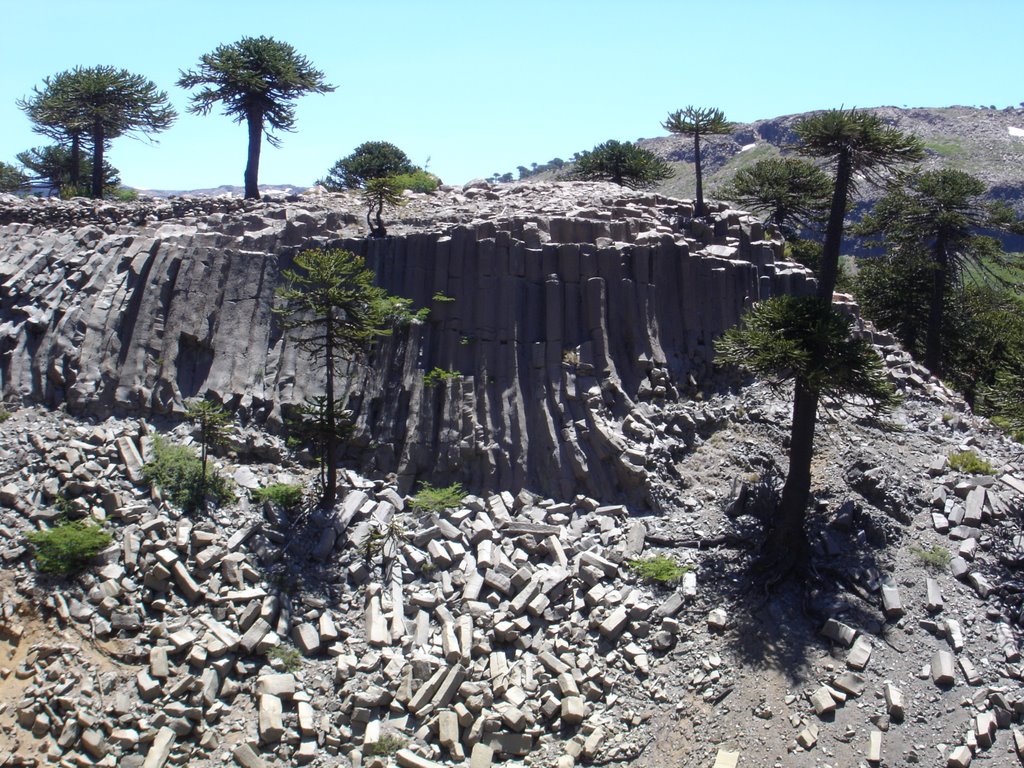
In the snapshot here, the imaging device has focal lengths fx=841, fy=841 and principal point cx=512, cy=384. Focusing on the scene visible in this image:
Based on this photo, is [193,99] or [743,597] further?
[193,99]

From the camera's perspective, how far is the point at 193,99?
77.8 ft

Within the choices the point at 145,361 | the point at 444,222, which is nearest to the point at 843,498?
the point at 444,222

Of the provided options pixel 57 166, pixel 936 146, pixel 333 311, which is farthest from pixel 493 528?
pixel 936 146

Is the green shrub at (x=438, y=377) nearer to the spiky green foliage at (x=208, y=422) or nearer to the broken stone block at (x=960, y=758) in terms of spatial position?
the spiky green foliage at (x=208, y=422)

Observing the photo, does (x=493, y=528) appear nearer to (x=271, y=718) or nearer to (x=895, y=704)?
(x=271, y=718)

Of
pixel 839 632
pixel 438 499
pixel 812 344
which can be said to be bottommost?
pixel 839 632

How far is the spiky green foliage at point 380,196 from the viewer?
18.1 metres

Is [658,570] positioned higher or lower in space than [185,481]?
lower

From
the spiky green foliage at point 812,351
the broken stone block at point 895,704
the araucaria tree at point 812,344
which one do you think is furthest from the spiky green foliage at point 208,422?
the broken stone block at point 895,704

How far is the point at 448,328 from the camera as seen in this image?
16.7 meters

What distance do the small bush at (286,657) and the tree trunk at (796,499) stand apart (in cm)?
734

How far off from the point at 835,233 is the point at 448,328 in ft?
24.0

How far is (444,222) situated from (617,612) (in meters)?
9.45

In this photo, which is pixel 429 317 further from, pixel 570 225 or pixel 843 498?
pixel 843 498
